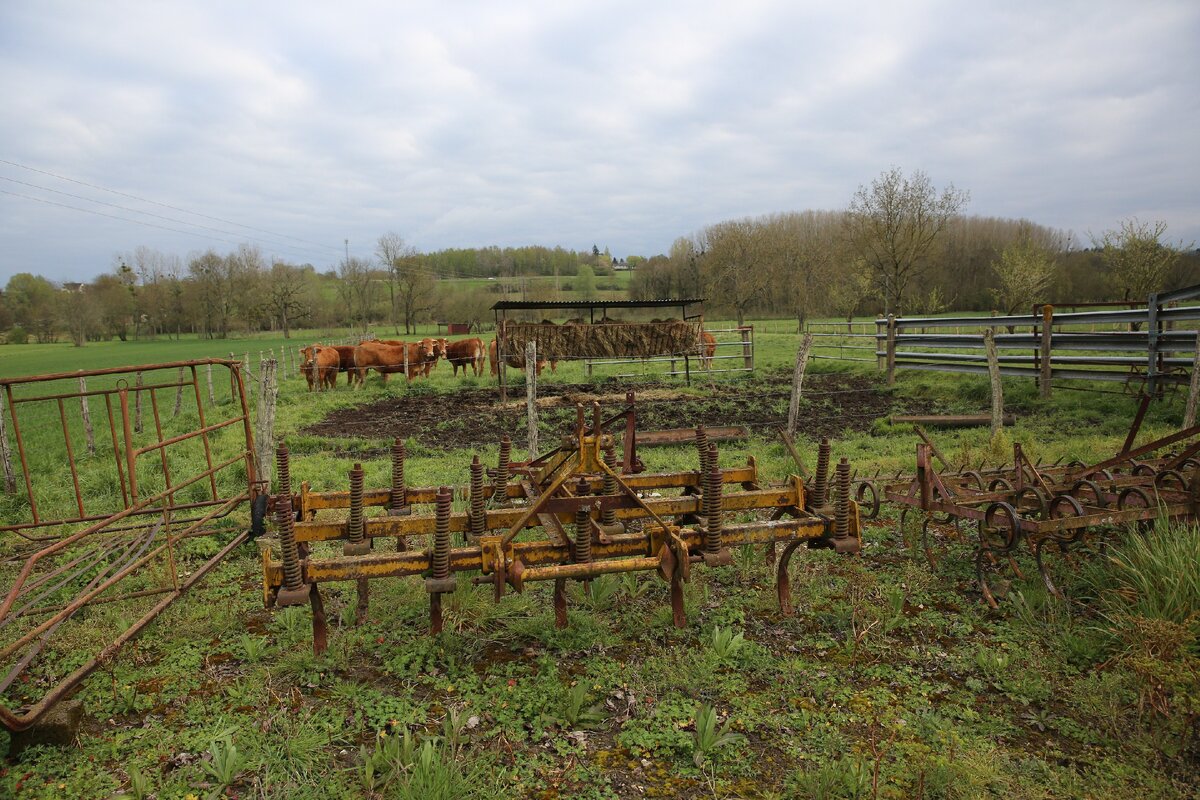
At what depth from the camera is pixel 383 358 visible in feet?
70.1

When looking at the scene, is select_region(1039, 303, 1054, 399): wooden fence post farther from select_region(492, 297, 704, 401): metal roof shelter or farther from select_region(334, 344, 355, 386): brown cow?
select_region(334, 344, 355, 386): brown cow

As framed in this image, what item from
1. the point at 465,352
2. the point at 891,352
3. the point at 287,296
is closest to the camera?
the point at 891,352

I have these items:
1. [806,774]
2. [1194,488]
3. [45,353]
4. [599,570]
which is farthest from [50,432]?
[45,353]

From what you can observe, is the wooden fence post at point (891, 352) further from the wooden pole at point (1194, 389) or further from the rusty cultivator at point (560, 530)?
the rusty cultivator at point (560, 530)

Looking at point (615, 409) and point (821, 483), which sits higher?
point (821, 483)

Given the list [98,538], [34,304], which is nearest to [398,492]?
[98,538]

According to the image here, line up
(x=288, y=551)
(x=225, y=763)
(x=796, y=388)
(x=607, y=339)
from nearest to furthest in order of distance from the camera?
1. (x=225, y=763)
2. (x=288, y=551)
3. (x=796, y=388)
4. (x=607, y=339)

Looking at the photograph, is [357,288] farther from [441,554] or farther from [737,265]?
[441,554]

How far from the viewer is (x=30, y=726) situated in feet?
10.4

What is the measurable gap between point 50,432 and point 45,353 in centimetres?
4011

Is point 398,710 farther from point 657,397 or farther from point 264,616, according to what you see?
point 657,397

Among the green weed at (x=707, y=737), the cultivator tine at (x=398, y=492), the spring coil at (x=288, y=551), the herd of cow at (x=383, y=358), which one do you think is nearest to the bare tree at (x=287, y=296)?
the herd of cow at (x=383, y=358)

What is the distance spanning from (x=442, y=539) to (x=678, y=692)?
1580 mm

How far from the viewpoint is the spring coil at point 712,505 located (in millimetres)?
3885
